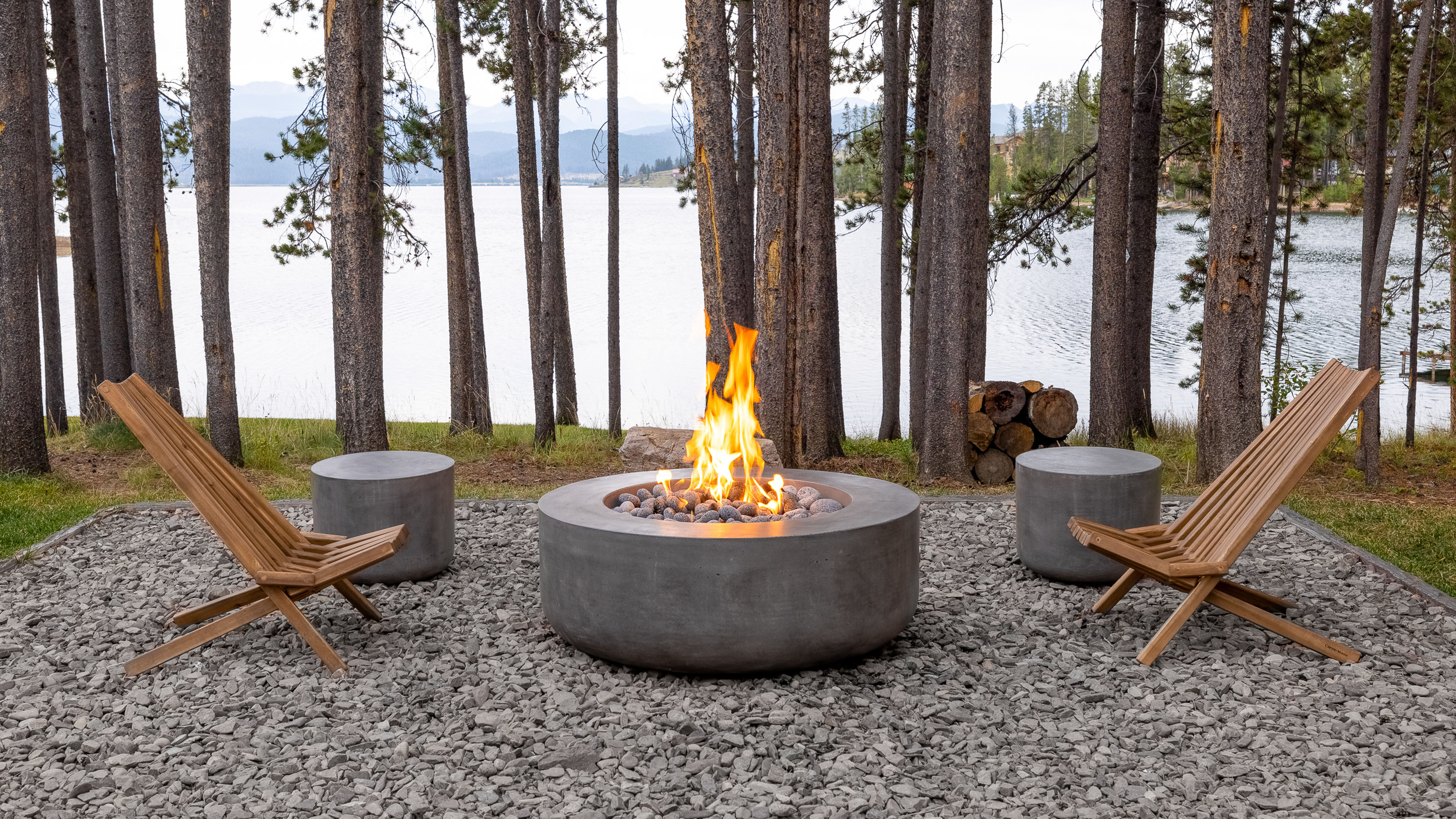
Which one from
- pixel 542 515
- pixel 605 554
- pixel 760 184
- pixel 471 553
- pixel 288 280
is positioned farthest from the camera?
pixel 288 280

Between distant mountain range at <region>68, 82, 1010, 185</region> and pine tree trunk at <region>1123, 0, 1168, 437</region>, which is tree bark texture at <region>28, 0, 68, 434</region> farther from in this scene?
pine tree trunk at <region>1123, 0, 1168, 437</region>

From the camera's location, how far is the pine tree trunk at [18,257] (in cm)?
716

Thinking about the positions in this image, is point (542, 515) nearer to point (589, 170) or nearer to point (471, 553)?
point (471, 553)

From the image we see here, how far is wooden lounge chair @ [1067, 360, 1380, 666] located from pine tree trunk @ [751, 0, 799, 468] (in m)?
3.07

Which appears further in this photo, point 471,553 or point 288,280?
point 288,280

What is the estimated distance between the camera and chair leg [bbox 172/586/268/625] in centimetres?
412

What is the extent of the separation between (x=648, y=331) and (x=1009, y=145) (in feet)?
98.3

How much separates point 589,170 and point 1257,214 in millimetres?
7760

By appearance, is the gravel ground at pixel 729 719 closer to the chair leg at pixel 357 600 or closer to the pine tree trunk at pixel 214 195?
the chair leg at pixel 357 600

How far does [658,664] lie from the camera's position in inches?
145

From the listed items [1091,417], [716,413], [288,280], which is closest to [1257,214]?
[1091,417]

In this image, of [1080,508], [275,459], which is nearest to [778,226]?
[1080,508]

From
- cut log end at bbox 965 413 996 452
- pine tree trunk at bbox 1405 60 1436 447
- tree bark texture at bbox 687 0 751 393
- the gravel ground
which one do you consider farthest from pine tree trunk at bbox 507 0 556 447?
pine tree trunk at bbox 1405 60 1436 447

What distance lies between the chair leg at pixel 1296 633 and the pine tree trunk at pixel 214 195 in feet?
22.7
